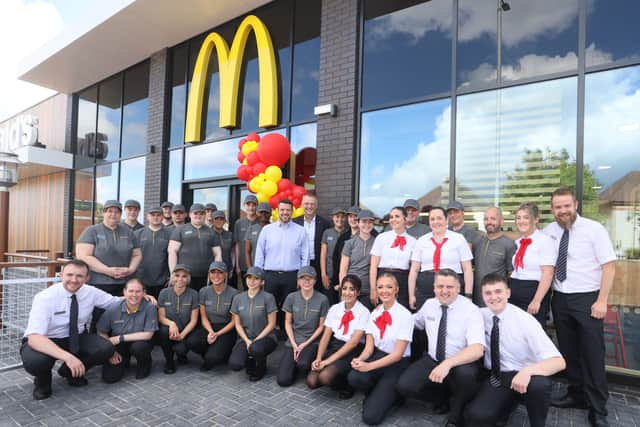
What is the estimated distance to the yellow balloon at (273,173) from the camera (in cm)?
529

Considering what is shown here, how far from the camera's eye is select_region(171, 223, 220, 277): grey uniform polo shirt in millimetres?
4930

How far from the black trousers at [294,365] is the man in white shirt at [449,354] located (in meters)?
1.01

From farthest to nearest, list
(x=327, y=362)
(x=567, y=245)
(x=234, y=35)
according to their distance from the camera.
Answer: (x=234, y=35), (x=327, y=362), (x=567, y=245)

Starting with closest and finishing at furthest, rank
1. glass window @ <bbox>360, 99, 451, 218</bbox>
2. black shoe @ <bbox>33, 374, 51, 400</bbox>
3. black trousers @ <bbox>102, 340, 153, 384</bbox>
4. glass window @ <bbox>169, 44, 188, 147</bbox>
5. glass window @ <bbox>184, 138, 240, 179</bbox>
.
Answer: black shoe @ <bbox>33, 374, 51, 400</bbox>, black trousers @ <bbox>102, 340, 153, 384</bbox>, glass window @ <bbox>360, 99, 451, 218</bbox>, glass window @ <bbox>184, 138, 240, 179</bbox>, glass window @ <bbox>169, 44, 188, 147</bbox>

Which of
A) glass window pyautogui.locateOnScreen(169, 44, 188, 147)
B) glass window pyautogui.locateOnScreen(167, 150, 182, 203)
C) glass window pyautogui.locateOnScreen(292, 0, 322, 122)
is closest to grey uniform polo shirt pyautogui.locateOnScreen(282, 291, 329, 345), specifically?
glass window pyautogui.locateOnScreen(292, 0, 322, 122)

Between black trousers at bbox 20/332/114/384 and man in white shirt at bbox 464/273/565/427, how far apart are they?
3.44 metres

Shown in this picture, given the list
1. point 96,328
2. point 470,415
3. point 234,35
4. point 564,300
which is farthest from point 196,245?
point 234,35

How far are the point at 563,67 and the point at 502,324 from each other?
314 cm

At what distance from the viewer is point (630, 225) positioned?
13.0 ft

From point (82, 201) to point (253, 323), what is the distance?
9903 millimetres

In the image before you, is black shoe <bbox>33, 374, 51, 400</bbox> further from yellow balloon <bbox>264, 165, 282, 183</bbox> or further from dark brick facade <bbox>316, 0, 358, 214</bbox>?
dark brick facade <bbox>316, 0, 358, 214</bbox>

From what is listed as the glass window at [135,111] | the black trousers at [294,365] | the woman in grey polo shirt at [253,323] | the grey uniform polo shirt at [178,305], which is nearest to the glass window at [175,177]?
the glass window at [135,111]

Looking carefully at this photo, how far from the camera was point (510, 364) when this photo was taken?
298 centimetres

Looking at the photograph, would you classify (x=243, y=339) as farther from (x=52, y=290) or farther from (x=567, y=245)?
(x=567, y=245)
